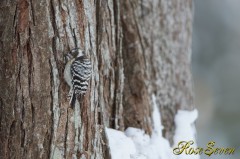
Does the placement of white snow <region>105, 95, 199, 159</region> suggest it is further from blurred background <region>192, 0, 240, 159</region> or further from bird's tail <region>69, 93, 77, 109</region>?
blurred background <region>192, 0, 240, 159</region>

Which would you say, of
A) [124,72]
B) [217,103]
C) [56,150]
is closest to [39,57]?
[56,150]

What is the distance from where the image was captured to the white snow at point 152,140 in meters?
3.16

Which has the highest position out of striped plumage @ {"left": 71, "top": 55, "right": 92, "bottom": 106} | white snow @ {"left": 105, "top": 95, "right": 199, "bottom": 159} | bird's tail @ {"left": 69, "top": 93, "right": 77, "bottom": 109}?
striped plumage @ {"left": 71, "top": 55, "right": 92, "bottom": 106}

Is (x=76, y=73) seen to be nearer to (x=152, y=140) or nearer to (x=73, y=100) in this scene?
(x=73, y=100)

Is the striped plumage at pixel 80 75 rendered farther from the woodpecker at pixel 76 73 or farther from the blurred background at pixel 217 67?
the blurred background at pixel 217 67

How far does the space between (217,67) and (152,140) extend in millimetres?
6299

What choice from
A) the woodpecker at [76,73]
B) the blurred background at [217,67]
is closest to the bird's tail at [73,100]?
the woodpecker at [76,73]

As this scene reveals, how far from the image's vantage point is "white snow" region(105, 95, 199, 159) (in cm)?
316

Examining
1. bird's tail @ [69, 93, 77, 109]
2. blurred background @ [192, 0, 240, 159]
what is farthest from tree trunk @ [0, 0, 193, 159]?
blurred background @ [192, 0, 240, 159]

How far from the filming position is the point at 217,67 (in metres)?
9.64

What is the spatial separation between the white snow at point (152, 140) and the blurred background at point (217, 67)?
15.6ft

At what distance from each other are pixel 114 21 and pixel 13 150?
38.4 inches

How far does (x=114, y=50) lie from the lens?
3.29 metres

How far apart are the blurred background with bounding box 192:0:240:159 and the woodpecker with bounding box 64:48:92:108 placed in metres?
6.00
